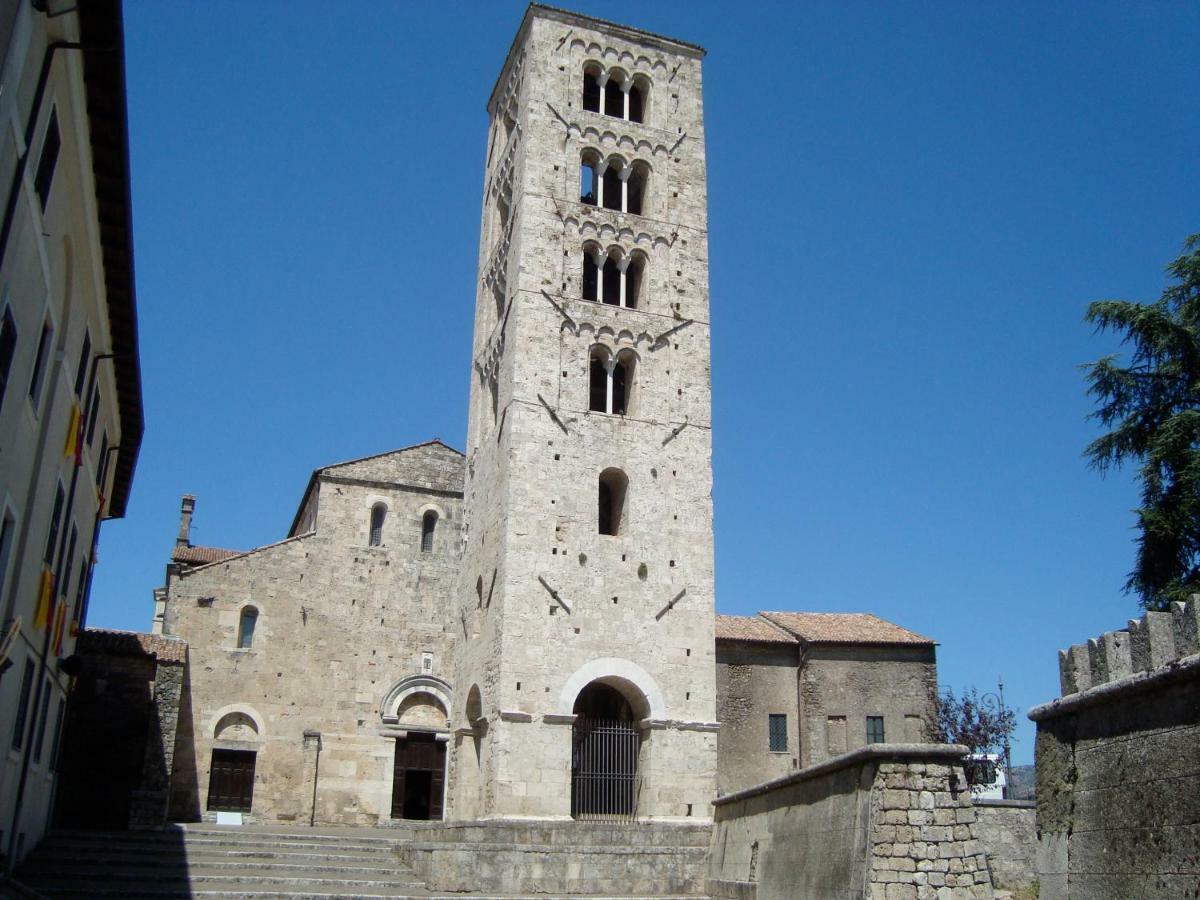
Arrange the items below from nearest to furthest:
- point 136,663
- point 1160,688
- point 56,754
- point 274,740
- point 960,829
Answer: point 1160,688 < point 960,829 < point 56,754 < point 136,663 < point 274,740

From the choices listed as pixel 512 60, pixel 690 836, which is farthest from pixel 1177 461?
pixel 512 60

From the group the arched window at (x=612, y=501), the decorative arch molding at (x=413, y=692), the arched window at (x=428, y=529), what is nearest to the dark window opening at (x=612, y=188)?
the arched window at (x=612, y=501)

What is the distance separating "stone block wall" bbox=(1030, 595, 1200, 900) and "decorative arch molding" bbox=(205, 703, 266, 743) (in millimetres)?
21097

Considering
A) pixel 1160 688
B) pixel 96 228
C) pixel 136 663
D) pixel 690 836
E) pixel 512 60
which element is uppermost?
pixel 512 60

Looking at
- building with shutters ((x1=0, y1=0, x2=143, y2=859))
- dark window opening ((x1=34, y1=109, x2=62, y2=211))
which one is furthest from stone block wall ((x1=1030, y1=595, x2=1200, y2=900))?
dark window opening ((x1=34, y1=109, x2=62, y2=211))

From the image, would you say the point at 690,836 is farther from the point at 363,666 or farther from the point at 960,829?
the point at 363,666

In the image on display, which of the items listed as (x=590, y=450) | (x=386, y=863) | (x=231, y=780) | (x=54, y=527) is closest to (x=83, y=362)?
(x=54, y=527)

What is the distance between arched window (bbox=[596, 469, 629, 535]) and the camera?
2492cm

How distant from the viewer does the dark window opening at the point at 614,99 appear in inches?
1147

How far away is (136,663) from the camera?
79.8 feet

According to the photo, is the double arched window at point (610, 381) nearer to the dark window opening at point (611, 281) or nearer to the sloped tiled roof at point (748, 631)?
the dark window opening at point (611, 281)

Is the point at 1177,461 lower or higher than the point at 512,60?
lower

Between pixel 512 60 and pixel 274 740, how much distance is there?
62.0 ft

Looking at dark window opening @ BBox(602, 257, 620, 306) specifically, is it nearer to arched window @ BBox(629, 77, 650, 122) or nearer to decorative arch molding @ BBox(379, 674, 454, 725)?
arched window @ BBox(629, 77, 650, 122)
